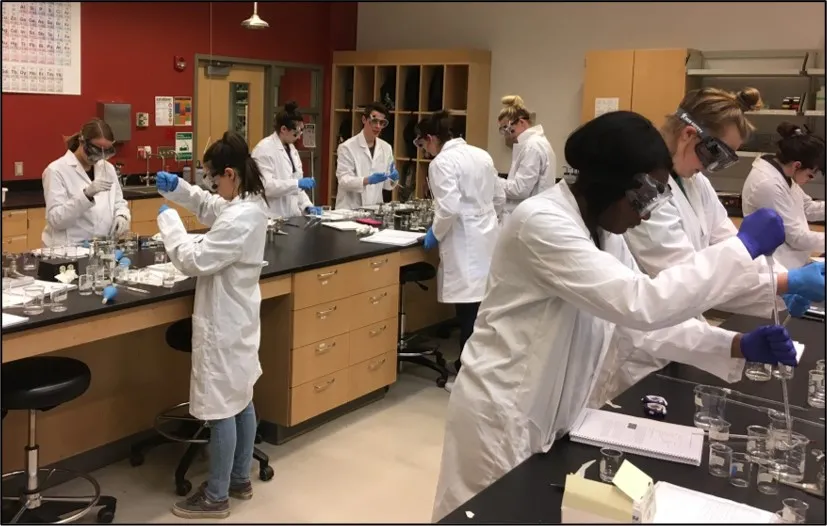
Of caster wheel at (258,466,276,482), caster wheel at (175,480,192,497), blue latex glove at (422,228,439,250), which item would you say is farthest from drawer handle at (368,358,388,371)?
caster wheel at (175,480,192,497)

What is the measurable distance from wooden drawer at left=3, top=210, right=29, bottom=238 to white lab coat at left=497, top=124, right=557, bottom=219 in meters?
3.09

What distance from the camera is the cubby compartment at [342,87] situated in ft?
24.8

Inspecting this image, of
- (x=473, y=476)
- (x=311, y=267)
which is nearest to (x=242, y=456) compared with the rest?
(x=311, y=267)

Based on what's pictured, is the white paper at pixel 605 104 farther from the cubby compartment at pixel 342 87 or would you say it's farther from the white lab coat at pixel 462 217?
the cubby compartment at pixel 342 87

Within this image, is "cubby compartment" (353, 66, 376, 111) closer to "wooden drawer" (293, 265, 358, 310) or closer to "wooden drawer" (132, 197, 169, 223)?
"wooden drawer" (132, 197, 169, 223)

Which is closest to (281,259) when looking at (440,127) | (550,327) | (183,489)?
(183,489)

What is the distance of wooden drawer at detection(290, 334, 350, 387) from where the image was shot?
346cm

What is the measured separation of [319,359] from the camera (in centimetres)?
358

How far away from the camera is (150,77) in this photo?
621 cm

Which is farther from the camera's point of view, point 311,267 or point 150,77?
point 150,77

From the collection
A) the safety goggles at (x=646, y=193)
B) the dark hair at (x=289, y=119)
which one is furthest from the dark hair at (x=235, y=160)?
the dark hair at (x=289, y=119)

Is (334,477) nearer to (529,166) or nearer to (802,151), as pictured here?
(529,166)

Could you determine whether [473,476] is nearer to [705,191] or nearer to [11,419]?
[705,191]

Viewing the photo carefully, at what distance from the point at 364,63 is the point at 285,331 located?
4.47 metres
